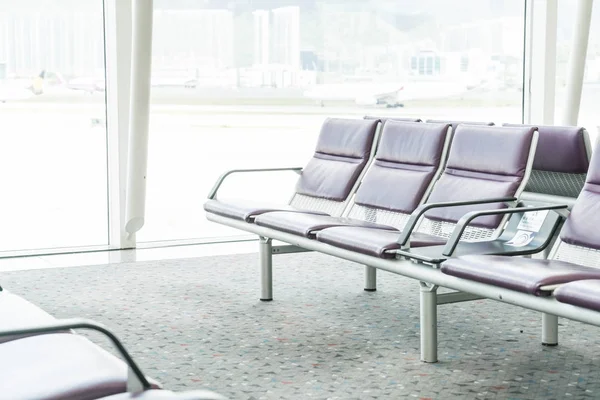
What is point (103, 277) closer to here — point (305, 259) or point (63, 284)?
point (63, 284)

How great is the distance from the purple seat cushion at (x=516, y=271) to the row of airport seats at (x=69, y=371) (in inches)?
60.4

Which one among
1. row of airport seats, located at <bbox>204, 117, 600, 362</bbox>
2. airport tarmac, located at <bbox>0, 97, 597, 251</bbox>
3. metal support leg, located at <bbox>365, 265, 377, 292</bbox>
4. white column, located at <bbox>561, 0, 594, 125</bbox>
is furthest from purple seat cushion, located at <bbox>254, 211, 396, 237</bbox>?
white column, located at <bbox>561, 0, 594, 125</bbox>

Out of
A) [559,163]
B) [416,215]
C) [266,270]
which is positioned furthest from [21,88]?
[559,163]

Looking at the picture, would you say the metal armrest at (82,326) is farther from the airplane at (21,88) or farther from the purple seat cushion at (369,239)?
the airplane at (21,88)

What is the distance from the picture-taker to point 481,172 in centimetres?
436

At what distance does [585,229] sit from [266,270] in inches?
72.3

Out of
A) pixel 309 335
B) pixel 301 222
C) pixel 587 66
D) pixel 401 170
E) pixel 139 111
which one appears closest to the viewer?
pixel 309 335

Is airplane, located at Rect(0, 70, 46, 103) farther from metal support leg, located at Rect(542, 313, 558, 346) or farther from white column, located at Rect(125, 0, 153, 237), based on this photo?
metal support leg, located at Rect(542, 313, 558, 346)

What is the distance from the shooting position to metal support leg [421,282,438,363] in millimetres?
3697

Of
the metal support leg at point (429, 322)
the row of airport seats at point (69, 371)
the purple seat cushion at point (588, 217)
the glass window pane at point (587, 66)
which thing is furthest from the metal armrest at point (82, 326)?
the glass window pane at point (587, 66)

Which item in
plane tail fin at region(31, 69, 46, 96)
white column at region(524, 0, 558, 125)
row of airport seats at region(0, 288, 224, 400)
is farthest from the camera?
white column at region(524, 0, 558, 125)

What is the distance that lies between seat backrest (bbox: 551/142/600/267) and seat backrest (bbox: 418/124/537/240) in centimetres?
32

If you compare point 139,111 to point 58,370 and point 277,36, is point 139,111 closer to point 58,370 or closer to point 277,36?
point 277,36

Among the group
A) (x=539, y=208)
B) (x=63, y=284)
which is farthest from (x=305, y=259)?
(x=539, y=208)
